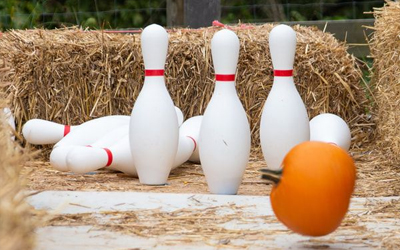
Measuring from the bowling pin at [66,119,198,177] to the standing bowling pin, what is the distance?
0.14 metres

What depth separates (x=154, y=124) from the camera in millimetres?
3434

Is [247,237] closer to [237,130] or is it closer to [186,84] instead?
[237,130]

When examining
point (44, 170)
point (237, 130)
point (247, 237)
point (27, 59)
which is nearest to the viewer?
point (247, 237)

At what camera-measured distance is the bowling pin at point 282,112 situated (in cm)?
345

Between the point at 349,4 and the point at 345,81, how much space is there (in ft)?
9.62

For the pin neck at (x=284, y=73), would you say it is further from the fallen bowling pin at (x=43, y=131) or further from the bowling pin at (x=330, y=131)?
the fallen bowling pin at (x=43, y=131)

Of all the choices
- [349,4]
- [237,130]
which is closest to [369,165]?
[237,130]

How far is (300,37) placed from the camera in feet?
15.0

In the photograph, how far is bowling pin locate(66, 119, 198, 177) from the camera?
11.3 ft

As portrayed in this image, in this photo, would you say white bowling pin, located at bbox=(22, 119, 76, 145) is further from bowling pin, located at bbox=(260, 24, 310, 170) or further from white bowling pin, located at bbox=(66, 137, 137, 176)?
bowling pin, located at bbox=(260, 24, 310, 170)

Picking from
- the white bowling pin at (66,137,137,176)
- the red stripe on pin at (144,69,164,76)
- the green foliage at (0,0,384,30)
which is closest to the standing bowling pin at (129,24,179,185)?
the red stripe on pin at (144,69,164,76)

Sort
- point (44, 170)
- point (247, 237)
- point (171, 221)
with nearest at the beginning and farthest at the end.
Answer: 1. point (247, 237)
2. point (171, 221)
3. point (44, 170)

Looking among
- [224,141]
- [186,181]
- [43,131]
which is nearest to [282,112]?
[224,141]

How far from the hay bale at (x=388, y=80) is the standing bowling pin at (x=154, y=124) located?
121 centimetres
